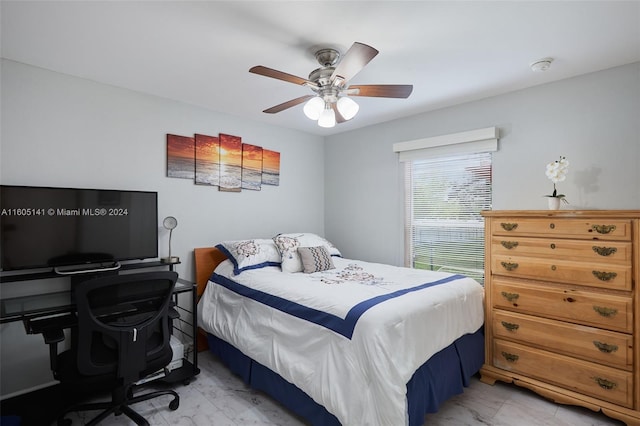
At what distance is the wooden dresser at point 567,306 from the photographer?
207 centimetres

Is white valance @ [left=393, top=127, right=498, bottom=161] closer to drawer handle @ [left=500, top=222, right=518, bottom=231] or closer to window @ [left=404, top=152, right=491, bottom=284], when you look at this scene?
window @ [left=404, top=152, right=491, bottom=284]

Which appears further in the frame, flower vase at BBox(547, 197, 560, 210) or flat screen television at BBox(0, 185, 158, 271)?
flower vase at BBox(547, 197, 560, 210)

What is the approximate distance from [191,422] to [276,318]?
2.77 ft

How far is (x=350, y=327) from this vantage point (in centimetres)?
180

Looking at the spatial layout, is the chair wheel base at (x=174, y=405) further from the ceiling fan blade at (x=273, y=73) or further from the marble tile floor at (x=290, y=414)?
the ceiling fan blade at (x=273, y=73)

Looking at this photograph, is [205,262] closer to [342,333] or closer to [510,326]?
[342,333]

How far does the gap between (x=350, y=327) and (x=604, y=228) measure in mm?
1857

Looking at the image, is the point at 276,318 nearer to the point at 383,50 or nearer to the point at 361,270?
the point at 361,270

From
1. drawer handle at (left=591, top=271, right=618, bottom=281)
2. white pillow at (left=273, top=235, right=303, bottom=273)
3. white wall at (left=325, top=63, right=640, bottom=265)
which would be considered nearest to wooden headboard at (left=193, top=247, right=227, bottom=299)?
white pillow at (left=273, top=235, right=303, bottom=273)

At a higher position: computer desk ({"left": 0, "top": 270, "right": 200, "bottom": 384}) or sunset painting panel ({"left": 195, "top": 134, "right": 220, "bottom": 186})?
sunset painting panel ({"left": 195, "top": 134, "right": 220, "bottom": 186})

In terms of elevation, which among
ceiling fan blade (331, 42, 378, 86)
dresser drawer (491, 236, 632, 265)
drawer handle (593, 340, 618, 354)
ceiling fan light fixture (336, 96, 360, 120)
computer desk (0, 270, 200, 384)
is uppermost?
ceiling fan blade (331, 42, 378, 86)

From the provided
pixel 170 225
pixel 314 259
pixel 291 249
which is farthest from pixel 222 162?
pixel 314 259

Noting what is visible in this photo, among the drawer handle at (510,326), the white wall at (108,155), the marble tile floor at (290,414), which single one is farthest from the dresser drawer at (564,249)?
the white wall at (108,155)

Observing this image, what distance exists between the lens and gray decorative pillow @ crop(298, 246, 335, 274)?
3043 mm
